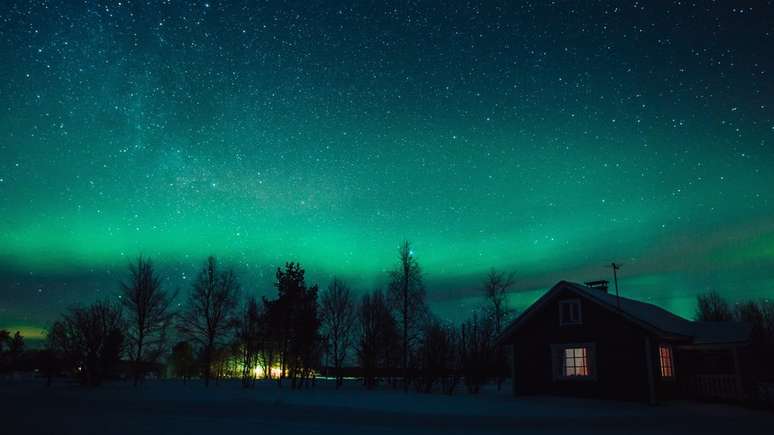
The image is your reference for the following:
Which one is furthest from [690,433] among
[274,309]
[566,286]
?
[274,309]

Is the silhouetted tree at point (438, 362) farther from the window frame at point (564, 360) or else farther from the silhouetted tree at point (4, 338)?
the silhouetted tree at point (4, 338)

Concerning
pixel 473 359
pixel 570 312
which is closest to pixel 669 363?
pixel 570 312

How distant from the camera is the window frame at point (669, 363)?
953 inches

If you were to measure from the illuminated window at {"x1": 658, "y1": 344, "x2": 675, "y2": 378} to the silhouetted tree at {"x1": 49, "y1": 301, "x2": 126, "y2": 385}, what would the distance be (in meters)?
41.4

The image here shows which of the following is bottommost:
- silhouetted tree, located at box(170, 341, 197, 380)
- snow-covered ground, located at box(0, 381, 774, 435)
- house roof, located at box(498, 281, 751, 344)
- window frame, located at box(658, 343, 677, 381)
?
silhouetted tree, located at box(170, 341, 197, 380)

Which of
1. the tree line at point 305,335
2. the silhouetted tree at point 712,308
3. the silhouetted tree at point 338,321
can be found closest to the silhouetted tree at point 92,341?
the tree line at point 305,335

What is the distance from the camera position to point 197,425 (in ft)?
50.2

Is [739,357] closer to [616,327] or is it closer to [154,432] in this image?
[616,327]

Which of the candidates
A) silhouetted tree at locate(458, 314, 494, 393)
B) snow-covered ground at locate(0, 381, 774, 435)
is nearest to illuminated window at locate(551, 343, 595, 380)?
snow-covered ground at locate(0, 381, 774, 435)

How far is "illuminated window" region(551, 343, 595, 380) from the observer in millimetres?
25000

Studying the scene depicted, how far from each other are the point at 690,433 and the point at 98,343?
4511cm

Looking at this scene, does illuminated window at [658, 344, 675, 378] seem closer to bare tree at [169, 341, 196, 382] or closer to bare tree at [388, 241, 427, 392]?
bare tree at [388, 241, 427, 392]

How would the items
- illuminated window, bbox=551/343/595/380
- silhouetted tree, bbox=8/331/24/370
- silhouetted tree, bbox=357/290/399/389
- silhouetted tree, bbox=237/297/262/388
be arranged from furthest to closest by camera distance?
silhouetted tree, bbox=8/331/24/370 < silhouetted tree, bbox=237/297/262/388 < silhouetted tree, bbox=357/290/399/389 < illuminated window, bbox=551/343/595/380

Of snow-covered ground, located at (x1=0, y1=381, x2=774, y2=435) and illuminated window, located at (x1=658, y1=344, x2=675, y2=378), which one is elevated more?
illuminated window, located at (x1=658, y1=344, x2=675, y2=378)
